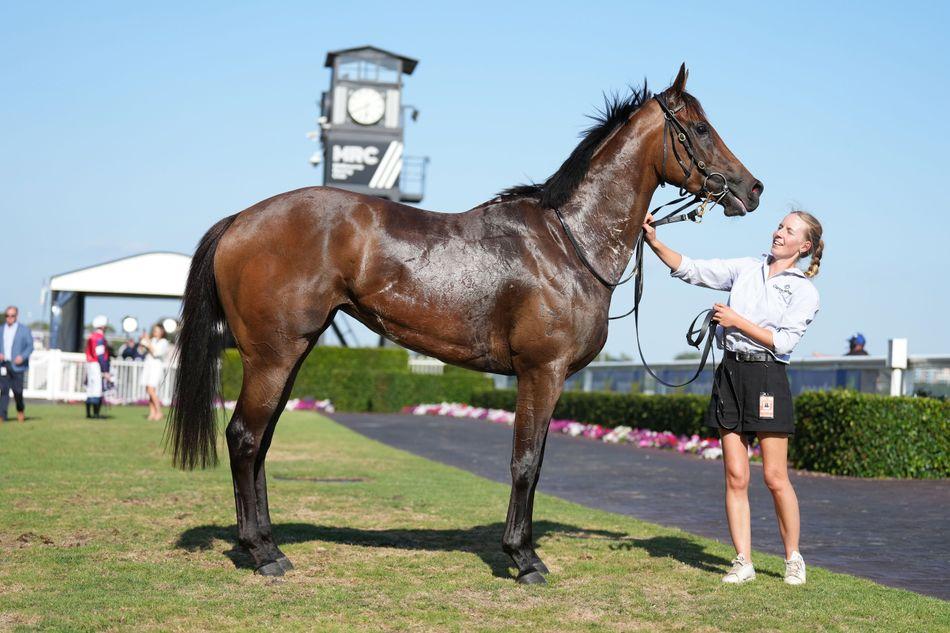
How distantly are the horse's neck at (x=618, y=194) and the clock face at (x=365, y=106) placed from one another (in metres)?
29.3

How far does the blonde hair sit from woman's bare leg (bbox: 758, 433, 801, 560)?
36.3 inches

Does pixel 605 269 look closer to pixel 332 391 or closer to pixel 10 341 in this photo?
pixel 10 341

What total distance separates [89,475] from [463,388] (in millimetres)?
20190

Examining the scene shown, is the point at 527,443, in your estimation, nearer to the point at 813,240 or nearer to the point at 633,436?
the point at 813,240

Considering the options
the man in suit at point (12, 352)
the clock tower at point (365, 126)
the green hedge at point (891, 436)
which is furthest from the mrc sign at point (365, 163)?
the green hedge at point (891, 436)

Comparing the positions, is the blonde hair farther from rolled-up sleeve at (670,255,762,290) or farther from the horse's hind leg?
the horse's hind leg

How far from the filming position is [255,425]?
4918 millimetres

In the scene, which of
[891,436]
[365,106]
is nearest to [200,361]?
[891,436]

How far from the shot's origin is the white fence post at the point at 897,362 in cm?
1245

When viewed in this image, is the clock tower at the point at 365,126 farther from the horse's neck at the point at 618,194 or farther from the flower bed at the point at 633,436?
the horse's neck at the point at 618,194

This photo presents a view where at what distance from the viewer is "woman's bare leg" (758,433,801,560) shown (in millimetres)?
4977

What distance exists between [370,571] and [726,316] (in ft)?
7.53

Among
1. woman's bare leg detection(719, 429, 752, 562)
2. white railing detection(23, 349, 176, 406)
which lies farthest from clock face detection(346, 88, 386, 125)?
woman's bare leg detection(719, 429, 752, 562)

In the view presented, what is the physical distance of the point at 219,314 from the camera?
5.20 metres
